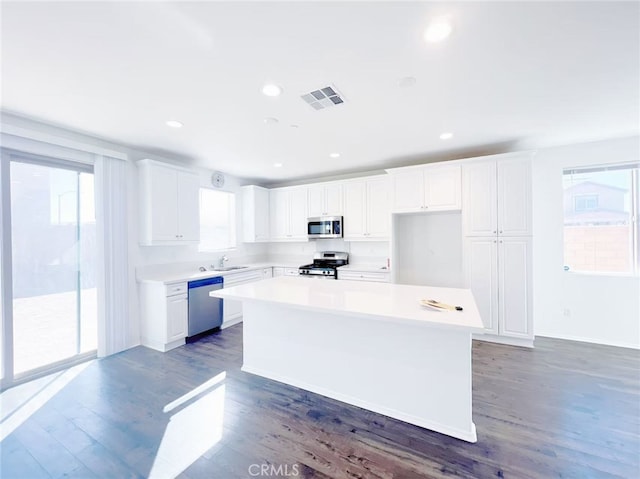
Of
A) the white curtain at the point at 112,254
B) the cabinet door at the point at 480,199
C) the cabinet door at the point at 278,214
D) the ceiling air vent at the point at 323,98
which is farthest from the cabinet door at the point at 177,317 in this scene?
the cabinet door at the point at 480,199

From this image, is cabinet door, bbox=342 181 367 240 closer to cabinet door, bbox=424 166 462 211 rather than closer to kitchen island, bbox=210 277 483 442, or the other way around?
cabinet door, bbox=424 166 462 211

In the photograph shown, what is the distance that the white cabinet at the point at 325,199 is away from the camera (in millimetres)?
4941

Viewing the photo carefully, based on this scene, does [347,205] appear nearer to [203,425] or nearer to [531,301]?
[531,301]

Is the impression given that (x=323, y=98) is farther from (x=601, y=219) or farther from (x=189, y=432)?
(x=601, y=219)

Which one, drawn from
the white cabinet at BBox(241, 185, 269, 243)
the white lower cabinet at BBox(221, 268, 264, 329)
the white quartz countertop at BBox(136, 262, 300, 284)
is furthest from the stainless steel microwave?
the white quartz countertop at BBox(136, 262, 300, 284)

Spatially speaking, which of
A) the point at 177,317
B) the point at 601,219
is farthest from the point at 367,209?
the point at 177,317

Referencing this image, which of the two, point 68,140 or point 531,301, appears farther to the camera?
point 531,301

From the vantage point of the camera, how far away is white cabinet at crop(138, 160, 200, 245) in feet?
11.9

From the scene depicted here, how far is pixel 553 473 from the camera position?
64.7 inches

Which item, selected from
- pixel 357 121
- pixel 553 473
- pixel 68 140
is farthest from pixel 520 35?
pixel 68 140

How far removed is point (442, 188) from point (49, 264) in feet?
16.3

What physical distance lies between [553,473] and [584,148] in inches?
155

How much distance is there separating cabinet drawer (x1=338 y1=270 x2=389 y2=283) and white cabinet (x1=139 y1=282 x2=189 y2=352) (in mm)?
2439

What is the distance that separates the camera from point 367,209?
4676 millimetres
